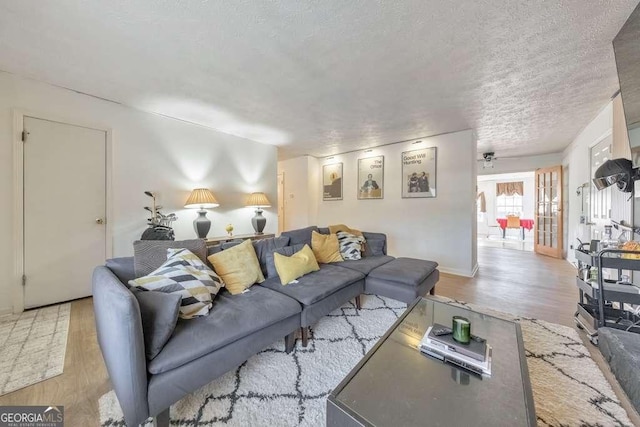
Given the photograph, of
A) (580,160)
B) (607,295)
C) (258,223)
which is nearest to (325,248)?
(258,223)

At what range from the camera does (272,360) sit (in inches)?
64.6

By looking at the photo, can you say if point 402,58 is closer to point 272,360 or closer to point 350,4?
point 350,4

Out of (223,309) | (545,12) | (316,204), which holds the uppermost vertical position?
(545,12)

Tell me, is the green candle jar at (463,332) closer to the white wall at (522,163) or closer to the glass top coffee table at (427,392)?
the glass top coffee table at (427,392)

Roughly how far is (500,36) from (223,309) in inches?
106

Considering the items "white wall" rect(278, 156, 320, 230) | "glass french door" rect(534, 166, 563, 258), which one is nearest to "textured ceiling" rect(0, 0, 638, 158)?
"white wall" rect(278, 156, 320, 230)

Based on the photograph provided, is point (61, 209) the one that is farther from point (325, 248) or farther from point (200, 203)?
point (325, 248)

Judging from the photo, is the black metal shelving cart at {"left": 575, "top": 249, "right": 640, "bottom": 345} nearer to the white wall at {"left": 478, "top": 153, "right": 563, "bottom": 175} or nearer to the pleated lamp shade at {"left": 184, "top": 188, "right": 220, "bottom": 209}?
the pleated lamp shade at {"left": 184, "top": 188, "right": 220, "bottom": 209}

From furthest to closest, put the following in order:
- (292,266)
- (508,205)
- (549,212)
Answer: (508,205) < (549,212) < (292,266)

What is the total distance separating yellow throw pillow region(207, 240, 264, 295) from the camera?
189cm

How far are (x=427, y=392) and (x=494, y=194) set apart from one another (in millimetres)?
10414

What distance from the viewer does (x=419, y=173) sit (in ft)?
14.1

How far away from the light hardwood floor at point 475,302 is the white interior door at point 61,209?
0.36 meters

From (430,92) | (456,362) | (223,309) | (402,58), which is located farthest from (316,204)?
(456,362)
